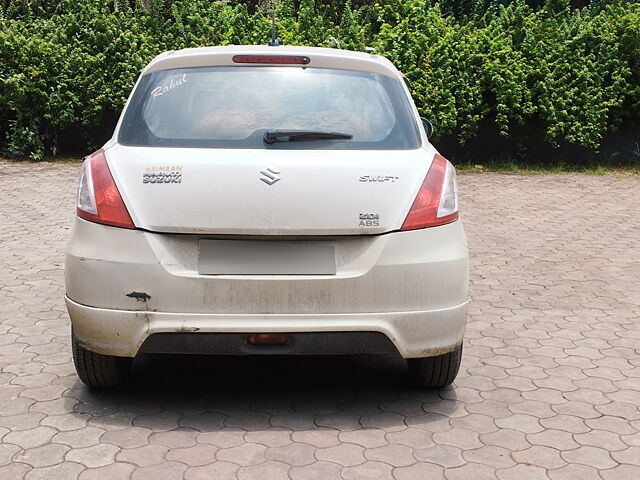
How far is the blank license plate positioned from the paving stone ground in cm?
72

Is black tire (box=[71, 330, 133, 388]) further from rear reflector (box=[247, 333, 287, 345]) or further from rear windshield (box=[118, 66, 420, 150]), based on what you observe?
rear windshield (box=[118, 66, 420, 150])

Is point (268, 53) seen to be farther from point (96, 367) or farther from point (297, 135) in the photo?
point (96, 367)

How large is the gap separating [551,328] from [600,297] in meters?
1.09

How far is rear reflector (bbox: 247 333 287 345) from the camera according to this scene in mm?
4195

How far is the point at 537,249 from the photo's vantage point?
9.13 metres

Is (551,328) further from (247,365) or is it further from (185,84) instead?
(185,84)

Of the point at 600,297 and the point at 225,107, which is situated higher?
the point at 225,107

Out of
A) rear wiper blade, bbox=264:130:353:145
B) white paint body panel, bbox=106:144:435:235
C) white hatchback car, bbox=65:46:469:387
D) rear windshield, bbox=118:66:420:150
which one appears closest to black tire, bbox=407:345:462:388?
white hatchback car, bbox=65:46:469:387

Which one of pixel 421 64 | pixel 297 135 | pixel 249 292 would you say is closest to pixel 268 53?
pixel 297 135

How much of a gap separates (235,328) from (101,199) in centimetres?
83

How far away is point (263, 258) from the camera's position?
418 centimetres

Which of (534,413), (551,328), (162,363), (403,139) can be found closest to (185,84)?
(403,139)

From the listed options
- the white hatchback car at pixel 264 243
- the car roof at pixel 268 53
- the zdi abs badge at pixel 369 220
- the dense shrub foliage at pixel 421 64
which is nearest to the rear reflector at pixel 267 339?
the white hatchback car at pixel 264 243

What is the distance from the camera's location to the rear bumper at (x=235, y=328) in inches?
163
